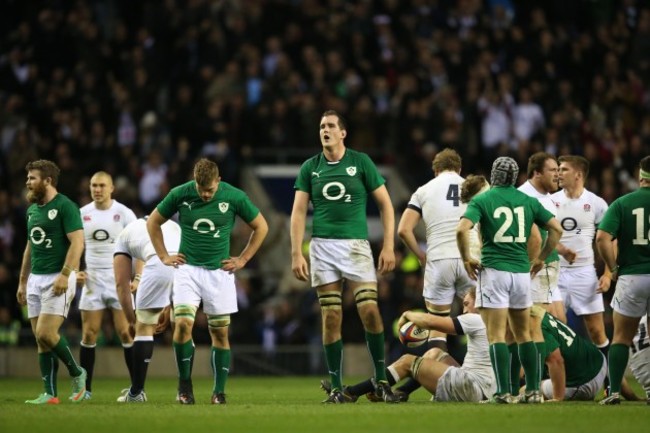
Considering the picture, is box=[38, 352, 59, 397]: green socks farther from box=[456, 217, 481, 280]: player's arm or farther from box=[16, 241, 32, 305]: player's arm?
box=[456, 217, 481, 280]: player's arm

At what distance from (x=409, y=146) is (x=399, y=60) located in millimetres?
2323

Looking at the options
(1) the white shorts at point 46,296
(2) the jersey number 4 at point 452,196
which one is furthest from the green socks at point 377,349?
(1) the white shorts at point 46,296

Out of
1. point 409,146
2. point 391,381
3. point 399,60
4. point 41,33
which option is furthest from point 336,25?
point 391,381

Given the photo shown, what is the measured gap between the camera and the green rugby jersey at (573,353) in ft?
48.0

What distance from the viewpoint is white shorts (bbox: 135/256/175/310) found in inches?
599

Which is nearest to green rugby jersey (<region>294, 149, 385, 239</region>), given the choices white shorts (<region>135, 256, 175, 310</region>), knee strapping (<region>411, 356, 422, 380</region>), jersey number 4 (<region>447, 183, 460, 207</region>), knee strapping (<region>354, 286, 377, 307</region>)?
knee strapping (<region>354, 286, 377, 307</region>)

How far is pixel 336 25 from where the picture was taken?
28.5 meters

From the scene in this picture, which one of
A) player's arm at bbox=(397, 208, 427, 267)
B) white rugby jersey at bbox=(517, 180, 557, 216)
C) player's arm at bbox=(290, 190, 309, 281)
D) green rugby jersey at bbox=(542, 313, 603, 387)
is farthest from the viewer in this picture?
white rugby jersey at bbox=(517, 180, 557, 216)

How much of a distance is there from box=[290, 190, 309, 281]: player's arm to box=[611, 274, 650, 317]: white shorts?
123 inches

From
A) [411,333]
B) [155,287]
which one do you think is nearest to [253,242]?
[155,287]

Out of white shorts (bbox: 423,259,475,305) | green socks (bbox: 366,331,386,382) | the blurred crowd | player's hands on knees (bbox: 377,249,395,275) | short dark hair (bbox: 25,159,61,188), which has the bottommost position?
green socks (bbox: 366,331,386,382)

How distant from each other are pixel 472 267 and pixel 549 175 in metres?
2.66

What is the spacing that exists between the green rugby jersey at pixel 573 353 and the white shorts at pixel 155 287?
4082mm

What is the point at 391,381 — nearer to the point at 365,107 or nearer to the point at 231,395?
the point at 231,395
